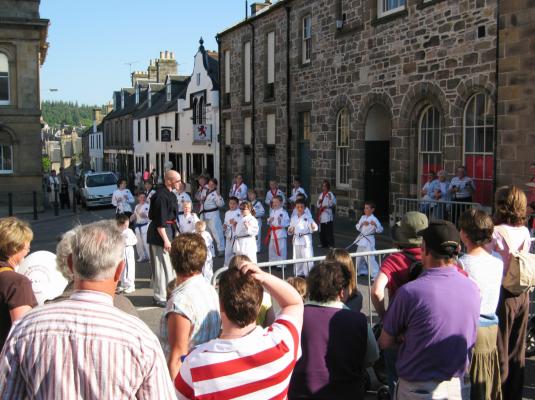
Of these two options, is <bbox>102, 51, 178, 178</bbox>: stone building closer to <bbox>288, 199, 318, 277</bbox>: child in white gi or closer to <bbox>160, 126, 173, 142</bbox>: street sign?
<bbox>160, 126, 173, 142</bbox>: street sign

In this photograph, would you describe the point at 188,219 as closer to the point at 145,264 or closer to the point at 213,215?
the point at 145,264

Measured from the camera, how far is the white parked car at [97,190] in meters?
28.1

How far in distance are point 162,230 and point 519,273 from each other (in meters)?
5.45

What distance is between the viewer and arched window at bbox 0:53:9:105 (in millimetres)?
26906

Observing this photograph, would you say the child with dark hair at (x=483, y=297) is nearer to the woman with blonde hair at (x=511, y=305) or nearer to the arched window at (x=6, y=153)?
the woman with blonde hair at (x=511, y=305)

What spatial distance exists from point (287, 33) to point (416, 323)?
19903 millimetres

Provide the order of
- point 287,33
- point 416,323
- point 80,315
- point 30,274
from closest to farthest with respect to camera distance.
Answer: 1. point 80,315
2. point 416,323
3. point 30,274
4. point 287,33

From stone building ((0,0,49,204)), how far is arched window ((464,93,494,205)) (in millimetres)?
20078

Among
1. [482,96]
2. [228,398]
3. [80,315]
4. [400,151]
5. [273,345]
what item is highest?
[482,96]

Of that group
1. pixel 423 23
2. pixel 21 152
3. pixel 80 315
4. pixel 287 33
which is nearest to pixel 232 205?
pixel 423 23

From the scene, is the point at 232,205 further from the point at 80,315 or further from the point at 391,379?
the point at 80,315

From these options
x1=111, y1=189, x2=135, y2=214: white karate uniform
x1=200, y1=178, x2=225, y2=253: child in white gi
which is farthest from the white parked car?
x1=200, y1=178, x2=225, y2=253: child in white gi

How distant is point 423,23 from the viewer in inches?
584

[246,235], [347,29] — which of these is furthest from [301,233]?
[347,29]
